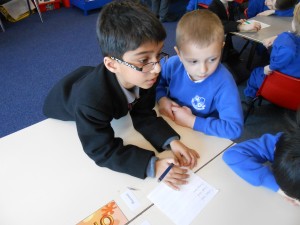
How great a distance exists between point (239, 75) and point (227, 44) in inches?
14.5

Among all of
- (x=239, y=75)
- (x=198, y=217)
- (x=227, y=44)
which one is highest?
(x=198, y=217)

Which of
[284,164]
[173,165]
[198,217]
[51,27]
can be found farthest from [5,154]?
[51,27]

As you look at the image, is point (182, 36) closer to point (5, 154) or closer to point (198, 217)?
point (198, 217)

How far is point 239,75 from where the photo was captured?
272 centimetres

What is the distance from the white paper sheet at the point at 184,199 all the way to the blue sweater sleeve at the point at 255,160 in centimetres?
12

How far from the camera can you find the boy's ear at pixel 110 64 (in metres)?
0.91

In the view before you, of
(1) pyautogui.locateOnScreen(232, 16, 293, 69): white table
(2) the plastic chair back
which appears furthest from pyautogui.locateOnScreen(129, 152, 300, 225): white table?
(1) pyautogui.locateOnScreen(232, 16, 293, 69): white table

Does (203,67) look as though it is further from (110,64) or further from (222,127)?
(110,64)

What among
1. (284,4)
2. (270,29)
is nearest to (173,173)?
(270,29)

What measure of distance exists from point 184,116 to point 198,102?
12 centimetres

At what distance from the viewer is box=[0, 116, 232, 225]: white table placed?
786 mm

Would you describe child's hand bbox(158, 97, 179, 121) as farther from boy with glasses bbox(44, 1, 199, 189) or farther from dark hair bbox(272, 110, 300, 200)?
dark hair bbox(272, 110, 300, 200)

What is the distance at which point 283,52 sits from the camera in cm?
165

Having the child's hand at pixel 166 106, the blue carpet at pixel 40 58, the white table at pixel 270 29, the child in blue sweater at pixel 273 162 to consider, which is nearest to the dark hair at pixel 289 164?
the child in blue sweater at pixel 273 162
